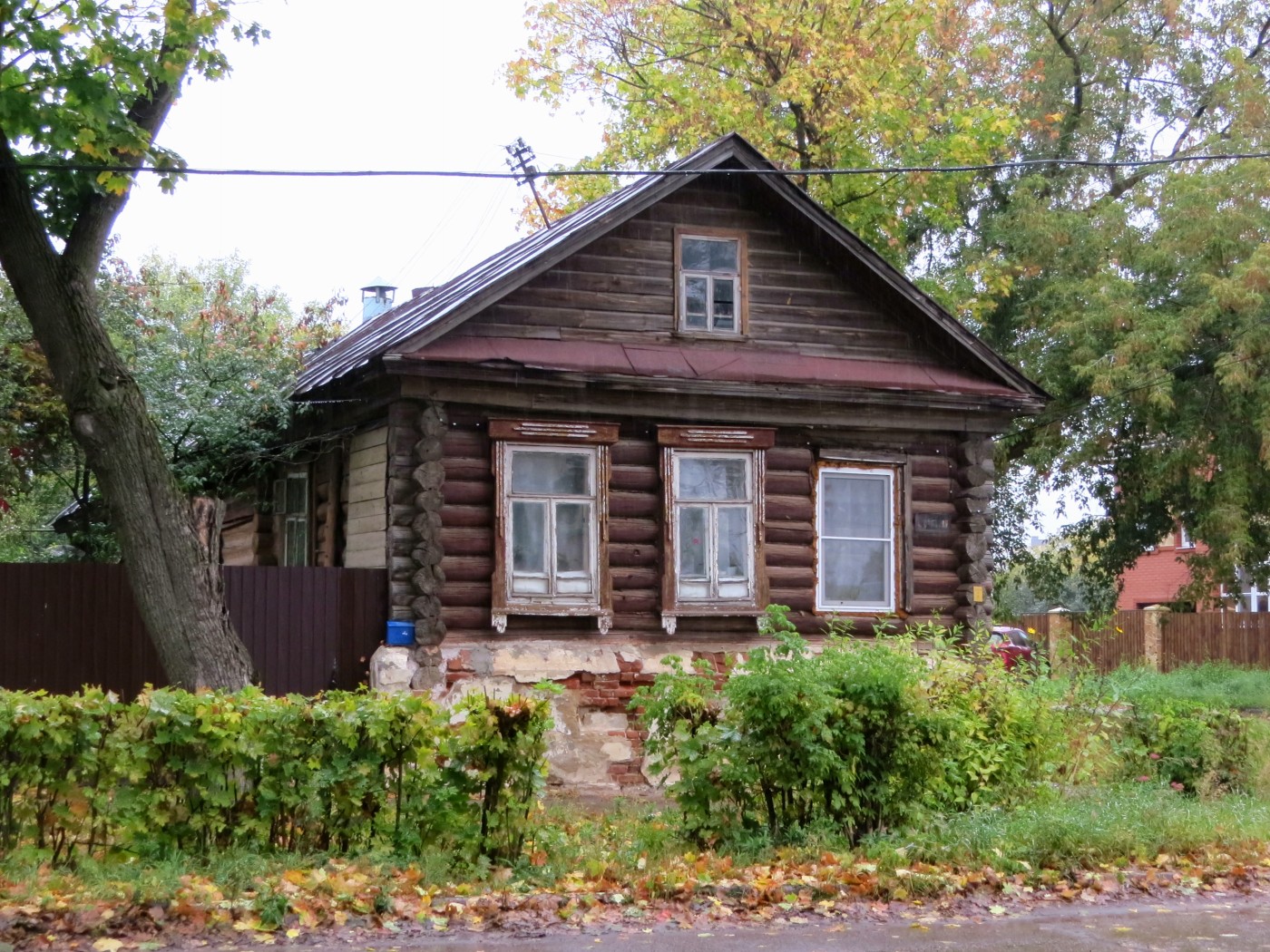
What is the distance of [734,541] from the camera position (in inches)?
615

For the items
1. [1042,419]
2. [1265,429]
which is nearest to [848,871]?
[1265,429]

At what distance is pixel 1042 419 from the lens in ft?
97.7

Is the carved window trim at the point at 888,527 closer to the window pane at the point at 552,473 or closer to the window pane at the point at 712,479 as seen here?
the window pane at the point at 712,479

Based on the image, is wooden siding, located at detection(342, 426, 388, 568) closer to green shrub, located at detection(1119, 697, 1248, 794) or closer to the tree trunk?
the tree trunk

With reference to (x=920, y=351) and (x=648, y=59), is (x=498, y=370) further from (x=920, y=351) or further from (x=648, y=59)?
(x=648, y=59)

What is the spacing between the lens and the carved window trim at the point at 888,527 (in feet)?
52.9

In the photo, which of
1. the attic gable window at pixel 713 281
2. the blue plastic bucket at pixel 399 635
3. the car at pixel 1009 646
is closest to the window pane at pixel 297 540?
the blue plastic bucket at pixel 399 635

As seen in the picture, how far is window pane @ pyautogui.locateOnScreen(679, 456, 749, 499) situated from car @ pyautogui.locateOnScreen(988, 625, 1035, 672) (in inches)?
122

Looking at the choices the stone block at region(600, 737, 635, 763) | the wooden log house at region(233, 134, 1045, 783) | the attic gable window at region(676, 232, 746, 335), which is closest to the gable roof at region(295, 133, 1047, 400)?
the wooden log house at region(233, 134, 1045, 783)

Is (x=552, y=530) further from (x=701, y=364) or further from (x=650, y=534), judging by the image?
(x=701, y=364)

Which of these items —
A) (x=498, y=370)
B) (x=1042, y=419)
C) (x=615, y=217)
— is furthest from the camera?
(x=1042, y=419)

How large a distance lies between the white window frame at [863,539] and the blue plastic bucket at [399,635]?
15.0 ft

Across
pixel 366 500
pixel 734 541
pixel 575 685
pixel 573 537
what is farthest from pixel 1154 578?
pixel 366 500

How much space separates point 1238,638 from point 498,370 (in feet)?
75.4
